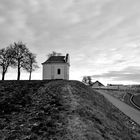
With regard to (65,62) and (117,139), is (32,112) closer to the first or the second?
(117,139)

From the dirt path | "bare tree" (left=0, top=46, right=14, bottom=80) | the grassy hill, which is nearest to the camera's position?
the dirt path

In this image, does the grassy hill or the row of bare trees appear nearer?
the grassy hill

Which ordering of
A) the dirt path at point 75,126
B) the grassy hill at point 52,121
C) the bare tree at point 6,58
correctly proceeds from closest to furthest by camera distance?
the dirt path at point 75,126 → the grassy hill at point 52,121 → the bare tree at point 6,58

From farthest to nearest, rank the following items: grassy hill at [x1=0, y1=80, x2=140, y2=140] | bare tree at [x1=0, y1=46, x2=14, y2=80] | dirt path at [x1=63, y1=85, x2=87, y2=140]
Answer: bare tree at [x1=0, y1=46, x2=14, y2=80], grassy hill at [x1=0, y1=80, x2=140, y2=140], dirt path at [x1=63, y1=85, x2=87, y2=140]

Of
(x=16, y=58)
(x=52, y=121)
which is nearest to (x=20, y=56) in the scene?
(x=16, y=58)

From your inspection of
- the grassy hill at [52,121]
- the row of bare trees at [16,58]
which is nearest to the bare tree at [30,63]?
the row of bare trees at [16,58]

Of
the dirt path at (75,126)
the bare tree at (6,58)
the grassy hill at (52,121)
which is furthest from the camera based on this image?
the bare tree at (6,58)

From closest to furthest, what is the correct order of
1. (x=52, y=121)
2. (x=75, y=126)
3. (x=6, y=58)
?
(x=75, y=126) < (x=52, y=121) < (x=6, y=58)

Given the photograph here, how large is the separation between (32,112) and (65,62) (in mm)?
37083

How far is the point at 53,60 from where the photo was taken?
49.5 m

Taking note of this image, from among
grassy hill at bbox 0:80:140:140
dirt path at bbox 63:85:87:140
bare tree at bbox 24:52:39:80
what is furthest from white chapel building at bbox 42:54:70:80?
dirt path at bbox 63:85:87:140

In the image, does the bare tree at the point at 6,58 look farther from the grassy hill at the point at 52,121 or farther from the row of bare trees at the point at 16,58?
the grassy hill at the point at 52,121

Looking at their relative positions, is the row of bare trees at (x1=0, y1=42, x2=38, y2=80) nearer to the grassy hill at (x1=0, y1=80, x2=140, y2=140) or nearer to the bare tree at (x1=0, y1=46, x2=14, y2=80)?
the bare tree at (x1=0, y1=46, x2=14, y2=80)

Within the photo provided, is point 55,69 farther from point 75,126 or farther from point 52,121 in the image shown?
point 75,126
